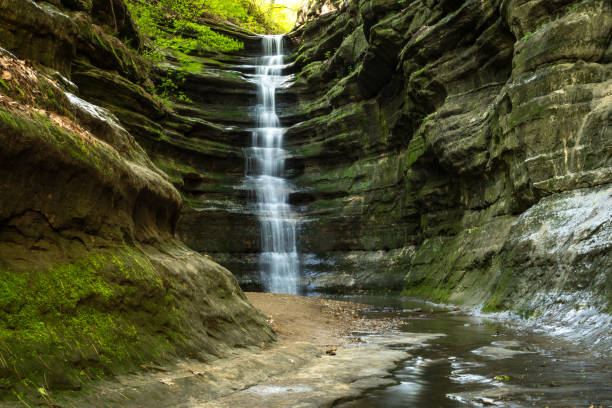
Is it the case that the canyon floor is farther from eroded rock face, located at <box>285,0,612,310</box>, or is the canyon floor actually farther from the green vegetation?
the green vegetation

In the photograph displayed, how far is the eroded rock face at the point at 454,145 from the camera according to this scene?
36.6 feet

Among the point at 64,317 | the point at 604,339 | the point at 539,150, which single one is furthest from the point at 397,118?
the point at 64,317

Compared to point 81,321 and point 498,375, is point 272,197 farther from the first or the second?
point 81,321

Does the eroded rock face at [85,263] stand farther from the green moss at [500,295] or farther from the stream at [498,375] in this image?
the green moss at [500,295]

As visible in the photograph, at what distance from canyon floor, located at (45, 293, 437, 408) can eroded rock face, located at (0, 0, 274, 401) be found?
0.78 feet

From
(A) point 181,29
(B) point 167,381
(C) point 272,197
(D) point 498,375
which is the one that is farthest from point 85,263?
(C) point 272,197

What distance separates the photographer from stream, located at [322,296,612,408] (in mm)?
3934

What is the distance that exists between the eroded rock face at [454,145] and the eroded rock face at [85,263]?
7362mm

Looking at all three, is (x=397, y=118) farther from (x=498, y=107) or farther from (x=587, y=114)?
(x=587, y=114)

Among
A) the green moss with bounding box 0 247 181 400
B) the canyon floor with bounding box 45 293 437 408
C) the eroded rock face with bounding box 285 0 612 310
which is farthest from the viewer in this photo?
the eroded rock face with bounding box 285 0 612 310

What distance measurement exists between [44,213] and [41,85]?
6.75ft

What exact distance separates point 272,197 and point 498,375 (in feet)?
79.4

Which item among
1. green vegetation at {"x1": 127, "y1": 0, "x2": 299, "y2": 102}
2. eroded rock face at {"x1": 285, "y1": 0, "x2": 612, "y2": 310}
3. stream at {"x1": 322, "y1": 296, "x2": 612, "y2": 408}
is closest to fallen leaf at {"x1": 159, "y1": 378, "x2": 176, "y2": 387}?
stream at {"x1": 322, "y1": 296, "x2": 612, "y2": 408}

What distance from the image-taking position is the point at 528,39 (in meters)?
13.4
